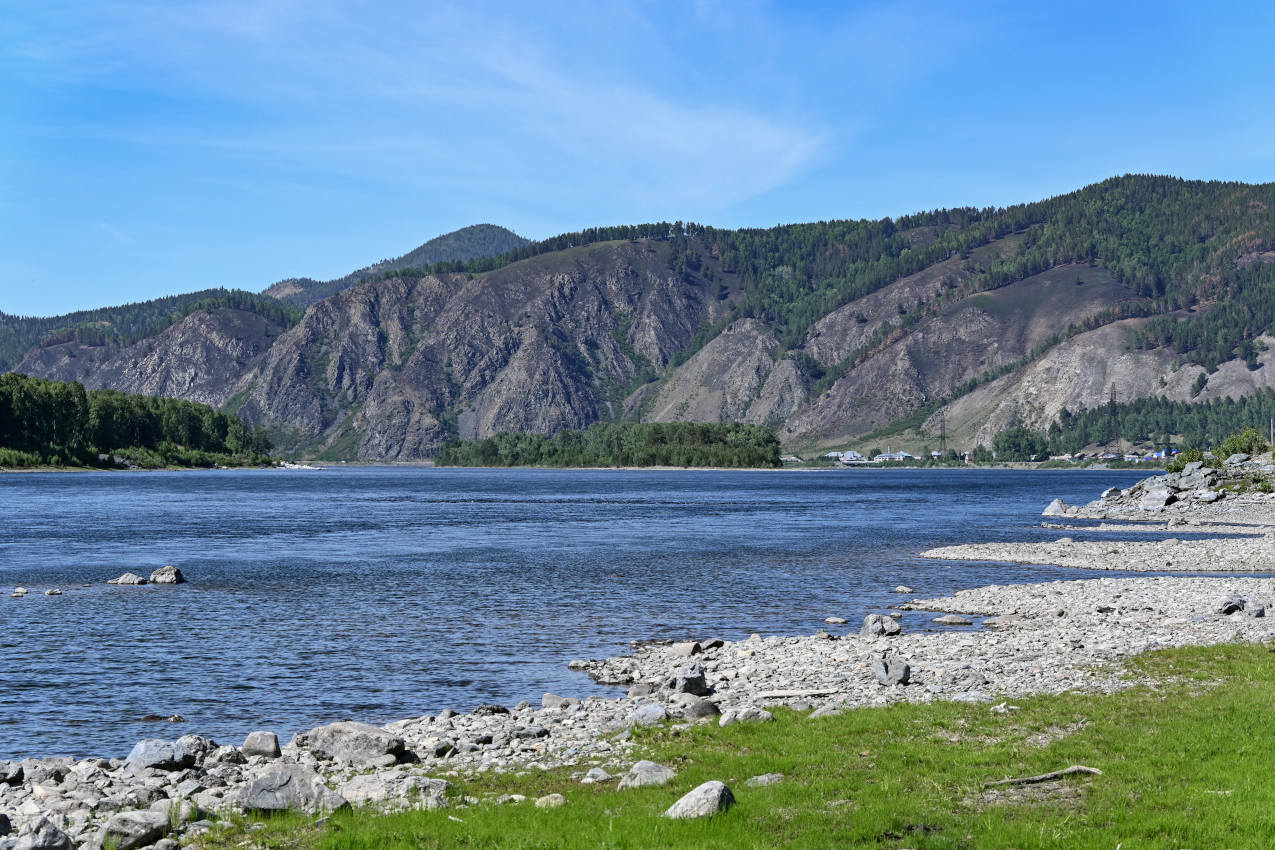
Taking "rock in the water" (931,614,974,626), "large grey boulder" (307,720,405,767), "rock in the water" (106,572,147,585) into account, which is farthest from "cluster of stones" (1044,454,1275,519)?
"large grey boulder" (307,720,405,767)

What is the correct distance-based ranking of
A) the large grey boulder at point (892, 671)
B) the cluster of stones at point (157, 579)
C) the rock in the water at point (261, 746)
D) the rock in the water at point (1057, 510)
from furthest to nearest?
1. the rock in the water at point (1057, 510)
2. the cluster of stones at point (157, 579)
3. the large grey boulder at point (892, 671)
4. the rock in the water at point (261, 746)

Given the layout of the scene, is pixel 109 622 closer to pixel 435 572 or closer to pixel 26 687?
pixel 26 687

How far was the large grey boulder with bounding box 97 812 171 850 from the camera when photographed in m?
16.4

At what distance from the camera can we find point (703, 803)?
55.6 feet

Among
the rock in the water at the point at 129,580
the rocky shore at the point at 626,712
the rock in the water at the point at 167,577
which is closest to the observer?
the rocky shore at the point at 626,712

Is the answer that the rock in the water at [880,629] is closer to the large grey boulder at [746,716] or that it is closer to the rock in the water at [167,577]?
the large grey boulder at [746,716]

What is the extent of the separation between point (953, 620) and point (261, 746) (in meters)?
30.9

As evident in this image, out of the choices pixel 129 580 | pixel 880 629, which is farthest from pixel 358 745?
pixel 129 580

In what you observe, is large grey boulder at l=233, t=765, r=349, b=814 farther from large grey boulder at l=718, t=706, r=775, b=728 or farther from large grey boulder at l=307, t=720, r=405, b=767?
large grey boulder at l=718, t=706, r=775, b=728

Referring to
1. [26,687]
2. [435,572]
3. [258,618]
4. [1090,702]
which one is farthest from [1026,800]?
[435,572]

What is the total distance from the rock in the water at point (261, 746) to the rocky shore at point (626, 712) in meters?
0.03

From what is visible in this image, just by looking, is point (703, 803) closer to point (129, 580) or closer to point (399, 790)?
point (399, 790)

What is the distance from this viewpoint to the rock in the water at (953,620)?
44812 mm

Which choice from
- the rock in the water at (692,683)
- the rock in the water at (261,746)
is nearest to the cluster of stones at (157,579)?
the rock in the water at (261,746)
